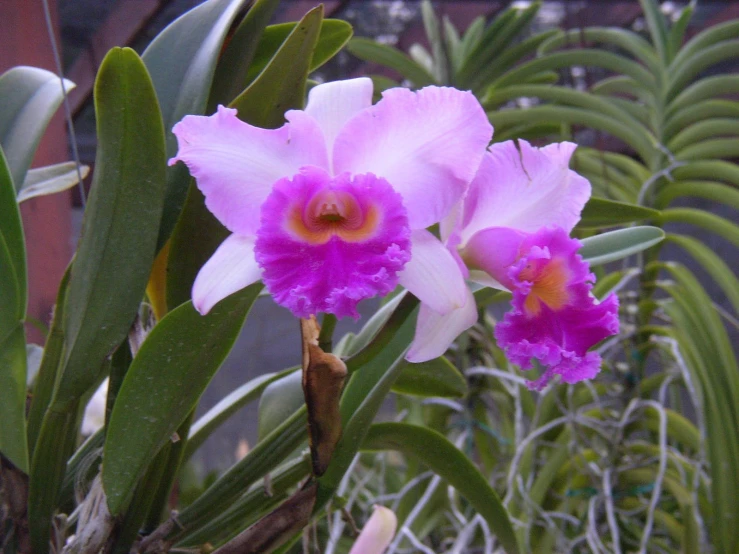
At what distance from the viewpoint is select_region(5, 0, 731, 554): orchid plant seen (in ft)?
1.21

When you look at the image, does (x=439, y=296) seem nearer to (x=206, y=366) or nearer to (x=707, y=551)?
(x=206, y=366)

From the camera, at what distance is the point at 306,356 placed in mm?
367

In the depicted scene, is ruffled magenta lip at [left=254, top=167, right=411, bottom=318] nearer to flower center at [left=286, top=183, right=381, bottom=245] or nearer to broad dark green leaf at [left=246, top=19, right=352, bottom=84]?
flower center at [left=286, top=183, right=381, bottom=245]

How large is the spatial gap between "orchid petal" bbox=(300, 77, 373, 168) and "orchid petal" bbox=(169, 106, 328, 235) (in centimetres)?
1

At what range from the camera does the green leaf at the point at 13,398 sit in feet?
1.45

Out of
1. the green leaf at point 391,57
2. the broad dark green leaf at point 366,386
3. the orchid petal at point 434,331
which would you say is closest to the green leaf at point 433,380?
the broad dark green leaf at point 366,386

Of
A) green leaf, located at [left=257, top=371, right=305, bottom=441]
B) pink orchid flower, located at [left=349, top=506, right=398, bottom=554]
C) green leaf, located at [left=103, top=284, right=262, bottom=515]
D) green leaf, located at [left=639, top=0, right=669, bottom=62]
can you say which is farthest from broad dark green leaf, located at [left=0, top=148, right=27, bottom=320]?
green leaf, located at [left=639, top=0, right=669, bottom=62]

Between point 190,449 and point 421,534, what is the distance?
24.6 inches

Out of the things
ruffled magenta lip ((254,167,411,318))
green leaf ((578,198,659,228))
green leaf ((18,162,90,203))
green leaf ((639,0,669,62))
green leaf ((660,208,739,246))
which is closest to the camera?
ruffled magenta lip ((254,167,411,318))

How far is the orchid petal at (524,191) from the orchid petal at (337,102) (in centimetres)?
8

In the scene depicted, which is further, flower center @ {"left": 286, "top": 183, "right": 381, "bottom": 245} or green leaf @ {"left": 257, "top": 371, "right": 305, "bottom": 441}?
green leaf @ {"left": 257, "top": 371, "right": 305, "bottom": 441}

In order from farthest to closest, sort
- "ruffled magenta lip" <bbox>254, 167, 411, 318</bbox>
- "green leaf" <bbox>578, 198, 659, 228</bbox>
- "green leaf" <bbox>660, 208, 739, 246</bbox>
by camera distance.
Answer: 1. "green leaf" <bbox>660, 208, 739, 246</bbox>
2. "green leaf" <bbox>578, 198, 659, 228</bbox>
3. "ruffled magenta lip" <bbox>254, 167, 411, 318</bbox>

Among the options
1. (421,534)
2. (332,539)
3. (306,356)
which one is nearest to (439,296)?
(306,356)

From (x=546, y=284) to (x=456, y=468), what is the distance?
190mm
